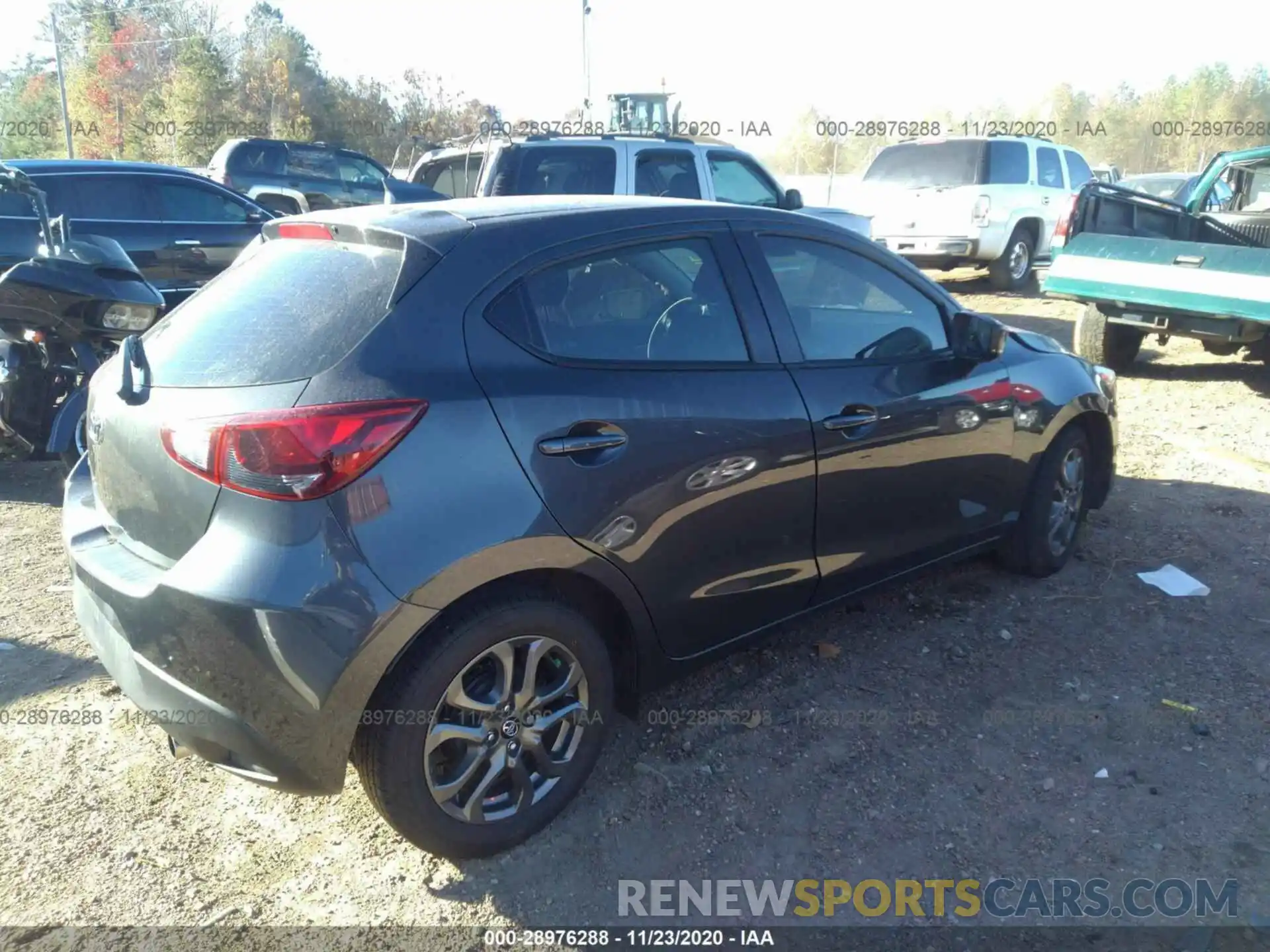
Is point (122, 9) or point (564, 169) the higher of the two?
point (122, 9)

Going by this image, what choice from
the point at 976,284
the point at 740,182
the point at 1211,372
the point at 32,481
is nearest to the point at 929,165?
the point at 976,284

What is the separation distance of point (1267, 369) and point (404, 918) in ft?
29.7

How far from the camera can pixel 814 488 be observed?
125 inches

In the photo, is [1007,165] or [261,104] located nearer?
[1007,165]

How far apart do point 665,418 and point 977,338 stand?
5.12 ft

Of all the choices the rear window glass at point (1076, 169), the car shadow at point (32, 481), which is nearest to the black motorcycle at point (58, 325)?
the car shadow at point (32, 481)

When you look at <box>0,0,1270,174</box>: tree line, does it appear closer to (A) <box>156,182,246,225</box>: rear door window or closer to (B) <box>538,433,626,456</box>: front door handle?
(A) <box>156,182,246,225</box>: rear door window

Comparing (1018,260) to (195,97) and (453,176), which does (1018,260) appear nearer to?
(453,176)

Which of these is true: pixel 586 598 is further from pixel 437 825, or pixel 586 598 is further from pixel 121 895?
pixel 121 895

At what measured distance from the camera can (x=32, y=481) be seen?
5910 millimetres

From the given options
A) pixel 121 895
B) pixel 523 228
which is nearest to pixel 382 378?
pixel 523 228

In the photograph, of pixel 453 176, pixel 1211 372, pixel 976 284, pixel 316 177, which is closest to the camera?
pixel 1211 372

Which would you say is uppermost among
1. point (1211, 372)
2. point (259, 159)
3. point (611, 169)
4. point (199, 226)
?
point (259, 159)

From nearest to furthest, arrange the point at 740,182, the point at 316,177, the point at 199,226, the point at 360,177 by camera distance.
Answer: the point at 199,226
the point at 740,182
the point at 316,177
the point at 360,177
